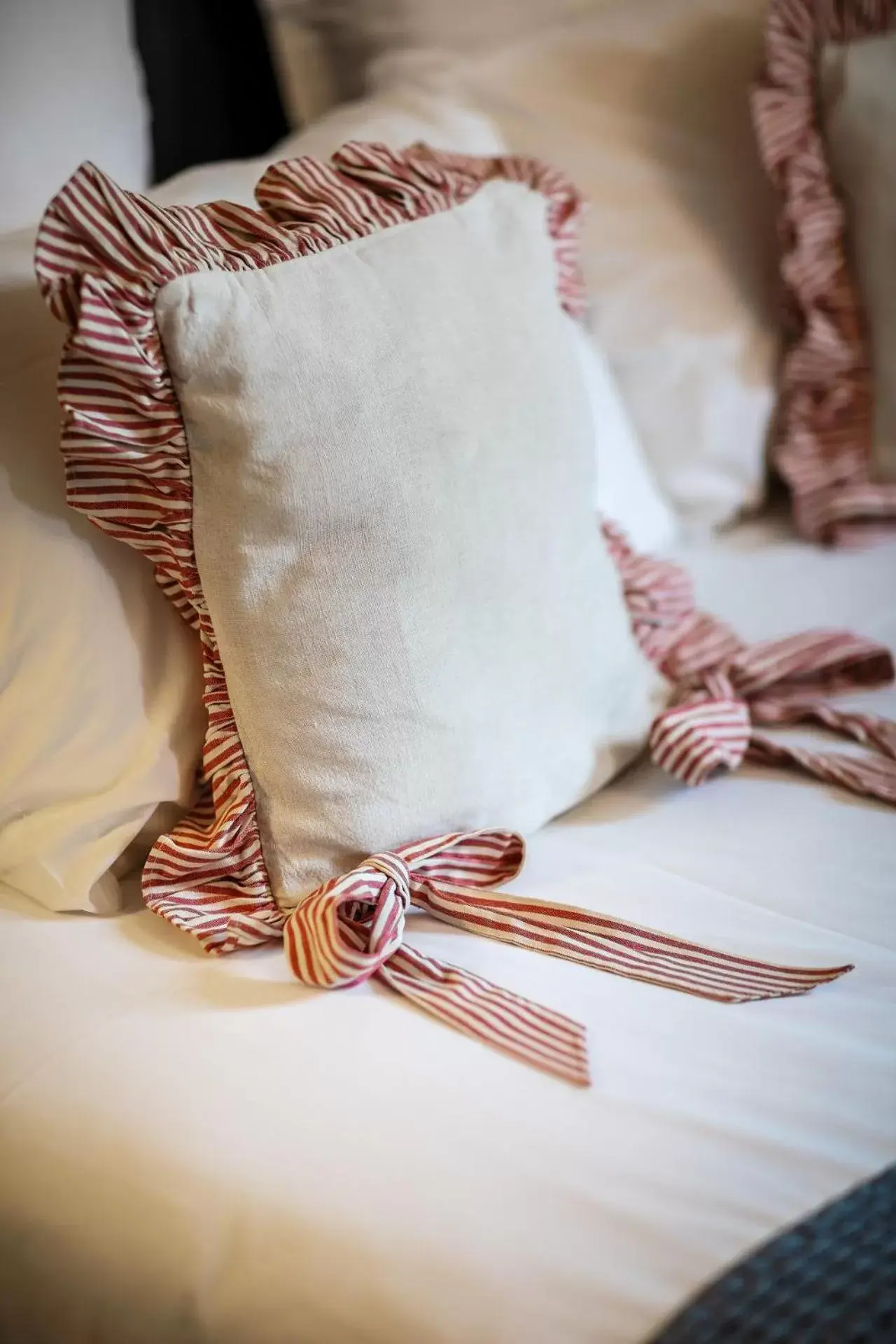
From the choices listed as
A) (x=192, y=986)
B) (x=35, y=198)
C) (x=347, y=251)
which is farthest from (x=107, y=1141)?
(x=35, y=198)

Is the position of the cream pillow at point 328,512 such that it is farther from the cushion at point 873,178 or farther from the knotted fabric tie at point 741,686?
the cushion at point 873,178

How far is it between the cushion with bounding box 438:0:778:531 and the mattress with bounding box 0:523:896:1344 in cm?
54

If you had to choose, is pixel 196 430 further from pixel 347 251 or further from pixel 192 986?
pixel 192 986

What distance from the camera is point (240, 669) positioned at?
2.17 feet

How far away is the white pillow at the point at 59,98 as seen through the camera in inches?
34.1

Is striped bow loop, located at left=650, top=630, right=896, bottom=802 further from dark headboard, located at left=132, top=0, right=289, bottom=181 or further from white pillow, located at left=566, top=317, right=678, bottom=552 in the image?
dark headboard, located at left=132, top=0, right=289, bottom=181

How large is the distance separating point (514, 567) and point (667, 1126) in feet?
1.11

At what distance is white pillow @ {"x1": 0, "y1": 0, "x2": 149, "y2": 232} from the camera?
0.87 m

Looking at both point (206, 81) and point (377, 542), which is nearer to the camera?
point (377, 542)

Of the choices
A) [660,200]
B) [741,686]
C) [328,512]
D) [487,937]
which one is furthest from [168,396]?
[660,200]

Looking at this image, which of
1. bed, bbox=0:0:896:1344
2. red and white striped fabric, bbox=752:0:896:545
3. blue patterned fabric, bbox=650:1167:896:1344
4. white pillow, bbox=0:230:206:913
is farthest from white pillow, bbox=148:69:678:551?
blue patterned fabric, bbox=650:1167:896:1344

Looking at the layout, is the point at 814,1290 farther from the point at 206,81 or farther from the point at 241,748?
the point at 206,81

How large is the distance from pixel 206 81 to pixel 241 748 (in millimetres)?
837

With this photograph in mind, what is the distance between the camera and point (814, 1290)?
0.44 m
